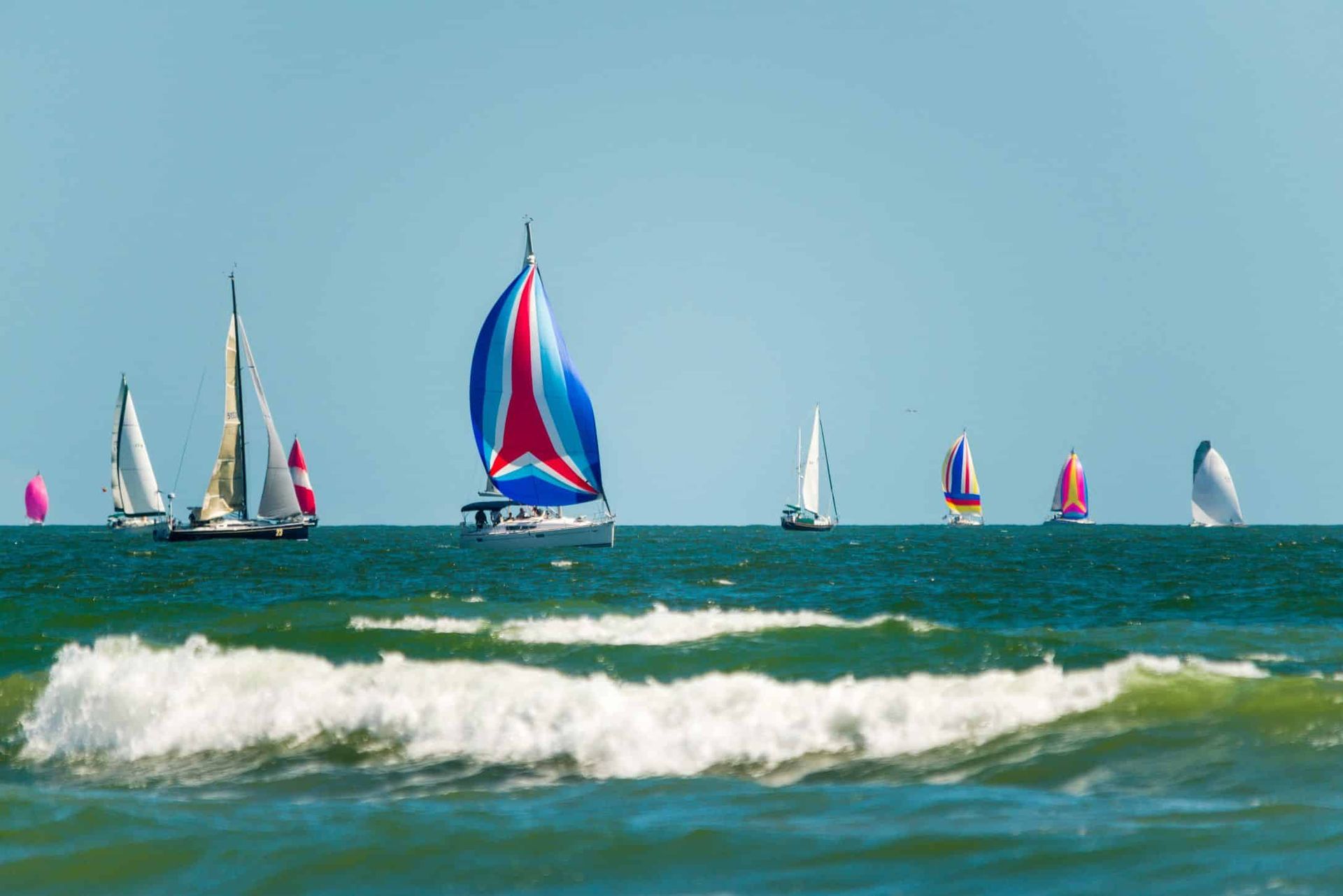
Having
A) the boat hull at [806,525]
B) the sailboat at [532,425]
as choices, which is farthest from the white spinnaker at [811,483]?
the sailboat at [532,425]

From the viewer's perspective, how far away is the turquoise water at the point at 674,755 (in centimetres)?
893

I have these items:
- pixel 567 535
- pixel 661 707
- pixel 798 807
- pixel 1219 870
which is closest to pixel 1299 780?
pixel 1219 870

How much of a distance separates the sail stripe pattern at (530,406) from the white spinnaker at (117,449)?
5160 centimetres

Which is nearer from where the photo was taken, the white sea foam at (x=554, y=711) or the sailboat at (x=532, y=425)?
the white sea foam at (x=554, y=711)

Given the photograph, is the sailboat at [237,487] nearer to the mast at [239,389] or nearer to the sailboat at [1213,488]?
the mast at [239,389]

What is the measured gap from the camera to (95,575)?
46.4m

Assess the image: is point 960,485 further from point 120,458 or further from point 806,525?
point 120,458

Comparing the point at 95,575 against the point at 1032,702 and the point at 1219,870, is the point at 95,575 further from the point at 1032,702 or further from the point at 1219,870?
the point at 1219,870

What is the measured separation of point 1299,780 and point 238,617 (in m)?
22.9

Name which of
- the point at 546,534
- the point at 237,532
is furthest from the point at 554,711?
the point at 237,532

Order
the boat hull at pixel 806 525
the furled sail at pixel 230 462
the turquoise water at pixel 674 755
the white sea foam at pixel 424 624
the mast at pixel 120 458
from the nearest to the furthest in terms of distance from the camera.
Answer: the turquoise water at pixel 674 755
the white sea foam at pixel 424 624
the furled sail at pixel 230 462
the mast at pixel 120 458
the boat hull at pixel 806 525

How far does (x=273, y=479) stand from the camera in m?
80.8

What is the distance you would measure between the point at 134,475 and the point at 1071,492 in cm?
12814

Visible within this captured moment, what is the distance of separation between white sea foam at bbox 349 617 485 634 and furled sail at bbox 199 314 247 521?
177ft
